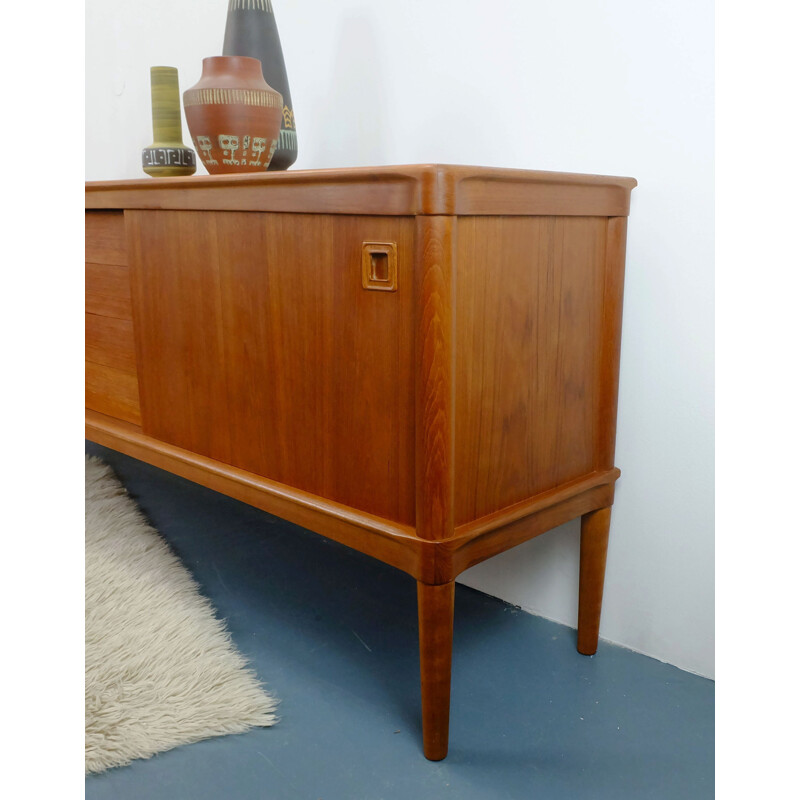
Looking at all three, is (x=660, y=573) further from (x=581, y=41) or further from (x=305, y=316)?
(x=581, y=41)

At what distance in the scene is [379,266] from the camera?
1.05 m

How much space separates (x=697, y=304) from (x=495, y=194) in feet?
1.44

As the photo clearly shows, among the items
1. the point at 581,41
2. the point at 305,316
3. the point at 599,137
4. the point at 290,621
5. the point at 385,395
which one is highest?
the point at 581,41

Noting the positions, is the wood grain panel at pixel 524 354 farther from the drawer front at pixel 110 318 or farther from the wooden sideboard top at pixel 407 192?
the drawer front at pixel 110 318

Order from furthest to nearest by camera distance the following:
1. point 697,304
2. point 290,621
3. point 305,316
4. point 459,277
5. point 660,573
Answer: point 290,621 → point 660,573 → point 697,304 → point 305,316 → point 459,277

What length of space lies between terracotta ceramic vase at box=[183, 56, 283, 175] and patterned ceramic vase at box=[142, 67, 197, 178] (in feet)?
0.79

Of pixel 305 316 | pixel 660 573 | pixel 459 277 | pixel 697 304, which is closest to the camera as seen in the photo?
pixel 459 277

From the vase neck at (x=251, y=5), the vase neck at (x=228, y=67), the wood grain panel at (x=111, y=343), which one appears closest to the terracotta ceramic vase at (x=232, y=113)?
the vase neck at (x=228, y=67)

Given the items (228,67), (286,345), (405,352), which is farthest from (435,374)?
(228,67)

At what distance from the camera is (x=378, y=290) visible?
1.05 m

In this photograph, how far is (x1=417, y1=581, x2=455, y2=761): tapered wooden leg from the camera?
110 cm

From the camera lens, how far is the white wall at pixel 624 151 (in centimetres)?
124

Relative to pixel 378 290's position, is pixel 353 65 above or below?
above

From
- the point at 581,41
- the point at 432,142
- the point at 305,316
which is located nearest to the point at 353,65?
the point at 432,142
